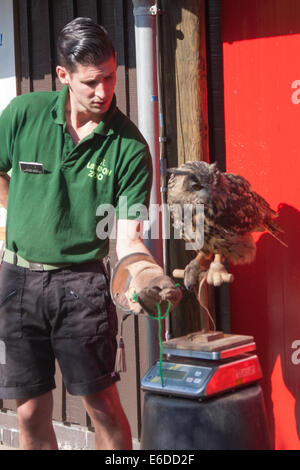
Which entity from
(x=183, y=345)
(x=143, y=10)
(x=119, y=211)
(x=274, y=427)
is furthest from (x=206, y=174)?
(x=274, y=427)

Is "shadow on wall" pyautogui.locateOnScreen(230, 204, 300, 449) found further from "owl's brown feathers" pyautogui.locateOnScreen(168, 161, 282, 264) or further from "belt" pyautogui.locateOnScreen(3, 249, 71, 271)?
"belt" pyautogui.locateOnScreen(3, 249, 71, 271)

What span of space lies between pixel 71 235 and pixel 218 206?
0.75 meters

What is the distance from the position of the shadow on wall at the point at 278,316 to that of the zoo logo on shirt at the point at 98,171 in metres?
1.09

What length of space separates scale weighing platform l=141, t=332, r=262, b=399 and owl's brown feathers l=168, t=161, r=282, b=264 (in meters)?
0.40

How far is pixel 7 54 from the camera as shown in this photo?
5328mm

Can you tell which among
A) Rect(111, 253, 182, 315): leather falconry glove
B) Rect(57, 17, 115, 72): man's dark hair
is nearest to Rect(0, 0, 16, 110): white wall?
Rect(57, 17, 115, 72): man's dark hair

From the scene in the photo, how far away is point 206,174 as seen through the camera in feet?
10.8

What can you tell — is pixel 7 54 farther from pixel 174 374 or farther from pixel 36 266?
pixel 174 374

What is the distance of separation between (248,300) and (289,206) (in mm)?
605

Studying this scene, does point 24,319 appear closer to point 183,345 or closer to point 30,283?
point 30,283

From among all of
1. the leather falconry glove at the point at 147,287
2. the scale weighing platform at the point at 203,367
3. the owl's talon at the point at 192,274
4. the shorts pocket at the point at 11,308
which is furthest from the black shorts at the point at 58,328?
the owl's talon at the point at 192,274

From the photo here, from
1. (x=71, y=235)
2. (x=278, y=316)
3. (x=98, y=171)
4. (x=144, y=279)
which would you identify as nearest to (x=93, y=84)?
(x=98, y=171)

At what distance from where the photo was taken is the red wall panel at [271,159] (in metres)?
4.05

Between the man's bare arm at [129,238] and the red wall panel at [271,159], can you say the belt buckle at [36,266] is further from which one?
the red wall panel at [271,159]
